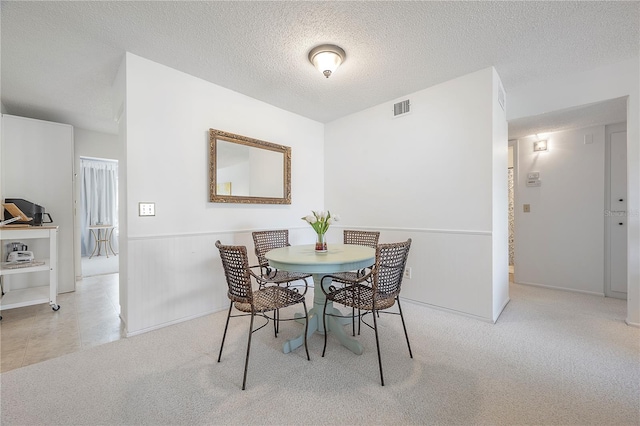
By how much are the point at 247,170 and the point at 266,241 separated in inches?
35.7

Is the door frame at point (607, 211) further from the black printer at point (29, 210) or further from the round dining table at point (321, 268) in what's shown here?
the black printer at point (29, 210)

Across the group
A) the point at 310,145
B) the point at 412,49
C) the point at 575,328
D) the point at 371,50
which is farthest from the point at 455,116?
the point at 575,328

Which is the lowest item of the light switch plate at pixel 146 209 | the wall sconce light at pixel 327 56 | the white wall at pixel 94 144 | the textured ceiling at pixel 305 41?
the light switch plate at pixel 146 209

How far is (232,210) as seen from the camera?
125 inches

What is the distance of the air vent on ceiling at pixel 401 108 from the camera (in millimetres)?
3232

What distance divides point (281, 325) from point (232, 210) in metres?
1.42

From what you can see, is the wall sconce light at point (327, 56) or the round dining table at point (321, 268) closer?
the round dining table at point (321, 268)

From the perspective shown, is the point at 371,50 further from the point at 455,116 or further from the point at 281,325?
the point at 281,325

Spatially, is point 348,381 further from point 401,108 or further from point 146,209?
point 401,108

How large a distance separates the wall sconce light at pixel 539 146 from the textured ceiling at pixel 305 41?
1442 mm

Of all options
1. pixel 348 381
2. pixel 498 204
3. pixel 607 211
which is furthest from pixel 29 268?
pixel 607 211

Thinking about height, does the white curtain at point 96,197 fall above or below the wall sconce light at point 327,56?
below

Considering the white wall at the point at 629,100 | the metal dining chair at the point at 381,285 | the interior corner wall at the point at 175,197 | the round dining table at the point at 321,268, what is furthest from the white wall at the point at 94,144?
the white wall at the point at 629,100

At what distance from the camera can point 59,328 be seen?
101 inches
